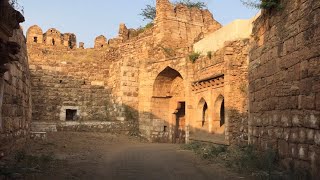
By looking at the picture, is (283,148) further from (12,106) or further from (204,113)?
(204,113)

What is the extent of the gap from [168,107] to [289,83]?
12.5 m

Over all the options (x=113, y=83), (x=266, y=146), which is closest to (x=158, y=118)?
(x=113, y=83)

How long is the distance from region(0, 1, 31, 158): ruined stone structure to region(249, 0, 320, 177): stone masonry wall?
514 centimetres

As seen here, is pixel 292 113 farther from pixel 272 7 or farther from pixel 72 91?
pixel 72 91

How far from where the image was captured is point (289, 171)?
636 centimetres

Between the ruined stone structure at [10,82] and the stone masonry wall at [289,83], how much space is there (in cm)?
514

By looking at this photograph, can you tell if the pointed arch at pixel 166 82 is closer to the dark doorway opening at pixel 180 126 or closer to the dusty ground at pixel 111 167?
the dark doorway opening at pixel 180 126

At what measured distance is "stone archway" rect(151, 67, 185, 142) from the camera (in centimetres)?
1833

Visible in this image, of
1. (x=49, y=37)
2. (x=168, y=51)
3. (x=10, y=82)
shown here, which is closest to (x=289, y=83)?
(x=10, y=82)

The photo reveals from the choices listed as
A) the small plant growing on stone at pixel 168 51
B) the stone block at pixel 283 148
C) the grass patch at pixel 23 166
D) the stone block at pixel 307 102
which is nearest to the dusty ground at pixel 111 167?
the grass patch at pixel 23 166

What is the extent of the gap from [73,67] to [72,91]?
6.53ft

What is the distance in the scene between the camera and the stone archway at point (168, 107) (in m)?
18.3

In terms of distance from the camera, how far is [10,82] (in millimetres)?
7590

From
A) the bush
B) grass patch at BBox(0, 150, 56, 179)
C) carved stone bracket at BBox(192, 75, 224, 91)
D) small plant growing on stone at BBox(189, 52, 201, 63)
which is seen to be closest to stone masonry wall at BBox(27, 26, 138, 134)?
carved stone bracket at BBox(192, 75, 224, 91)
